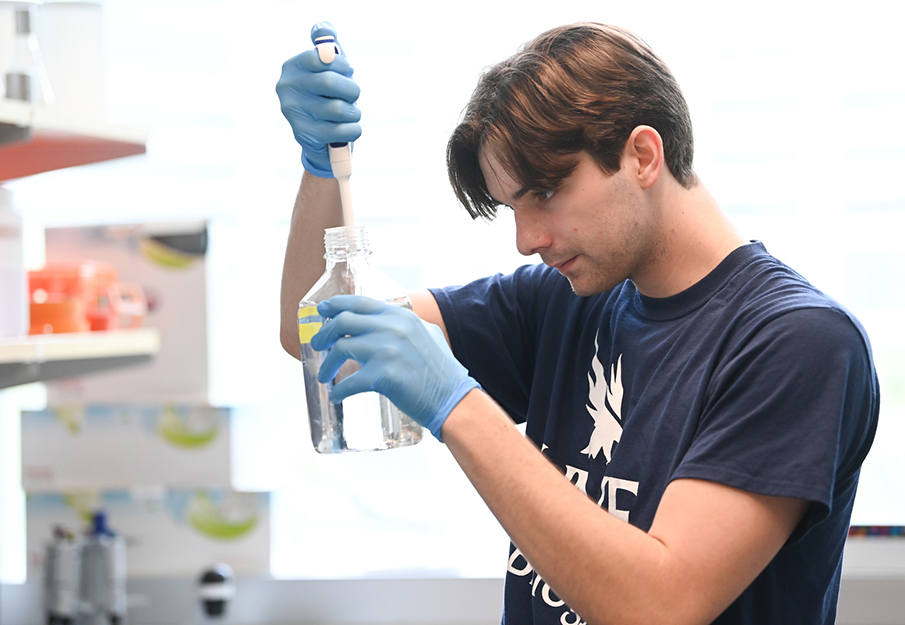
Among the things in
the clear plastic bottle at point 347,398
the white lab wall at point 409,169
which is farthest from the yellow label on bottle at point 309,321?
the white lab wall at point 409,169

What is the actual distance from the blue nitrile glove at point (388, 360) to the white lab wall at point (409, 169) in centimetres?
91

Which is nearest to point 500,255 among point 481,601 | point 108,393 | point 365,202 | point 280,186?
point 365,202

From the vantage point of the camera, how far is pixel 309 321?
924mm

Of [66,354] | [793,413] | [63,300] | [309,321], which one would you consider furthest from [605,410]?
[63,300]

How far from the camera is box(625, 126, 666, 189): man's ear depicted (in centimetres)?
94

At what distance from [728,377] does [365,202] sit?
113 cm

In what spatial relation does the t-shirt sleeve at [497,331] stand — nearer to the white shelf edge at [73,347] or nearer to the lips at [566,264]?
the lips at [566,264]

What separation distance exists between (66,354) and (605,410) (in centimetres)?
75

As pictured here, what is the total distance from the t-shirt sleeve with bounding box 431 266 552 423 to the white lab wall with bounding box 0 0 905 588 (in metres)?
0.52

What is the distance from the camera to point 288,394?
181 centimetres

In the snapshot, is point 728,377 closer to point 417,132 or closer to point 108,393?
point 417,132

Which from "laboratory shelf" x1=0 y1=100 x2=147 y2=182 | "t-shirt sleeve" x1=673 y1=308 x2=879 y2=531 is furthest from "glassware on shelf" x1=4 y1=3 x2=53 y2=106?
"t-shirt sleeve" x1=673 y1=308 x2=879 y2=531

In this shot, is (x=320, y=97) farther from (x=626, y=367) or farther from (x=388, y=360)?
(x=626, y=367)

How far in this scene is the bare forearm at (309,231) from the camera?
112 centimetres
